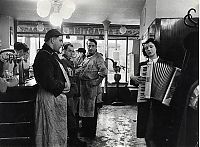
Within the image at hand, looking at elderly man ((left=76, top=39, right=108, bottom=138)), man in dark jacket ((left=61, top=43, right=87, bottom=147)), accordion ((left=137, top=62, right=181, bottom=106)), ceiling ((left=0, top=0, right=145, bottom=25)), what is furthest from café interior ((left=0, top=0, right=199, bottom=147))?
elderly man ((left=76, top=39, right=108, bottom=138))

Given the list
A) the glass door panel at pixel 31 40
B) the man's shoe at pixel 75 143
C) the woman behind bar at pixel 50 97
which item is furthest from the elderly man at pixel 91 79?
the glass door panel at pixel 31 40

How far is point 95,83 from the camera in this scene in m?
3.84

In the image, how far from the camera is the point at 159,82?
2660mm

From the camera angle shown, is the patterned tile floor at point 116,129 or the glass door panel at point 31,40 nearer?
the patterned tile floor at point 116,129

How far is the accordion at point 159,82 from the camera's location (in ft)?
7.92

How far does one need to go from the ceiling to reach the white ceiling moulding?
165 centimetres

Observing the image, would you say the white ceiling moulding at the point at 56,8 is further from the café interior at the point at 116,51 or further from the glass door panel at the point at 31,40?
the glass door panel at the point at 31,40

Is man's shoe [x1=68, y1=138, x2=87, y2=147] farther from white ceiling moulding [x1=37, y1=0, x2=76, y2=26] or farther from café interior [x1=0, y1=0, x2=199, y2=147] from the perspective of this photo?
white ceiling moulding [x1=37, y1=0, x2=76, y2=26]

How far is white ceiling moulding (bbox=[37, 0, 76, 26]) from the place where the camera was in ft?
13.5

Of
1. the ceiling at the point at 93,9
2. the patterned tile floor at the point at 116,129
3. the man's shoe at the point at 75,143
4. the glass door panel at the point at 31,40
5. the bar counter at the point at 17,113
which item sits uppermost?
the ceiling at the point at 93,9

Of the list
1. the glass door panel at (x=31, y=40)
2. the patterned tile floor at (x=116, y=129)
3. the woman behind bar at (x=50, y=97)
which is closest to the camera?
the woman behind bar at (x=50, y=97)

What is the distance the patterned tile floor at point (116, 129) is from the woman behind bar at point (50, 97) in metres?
1.04

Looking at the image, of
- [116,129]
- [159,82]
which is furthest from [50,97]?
[116,129]

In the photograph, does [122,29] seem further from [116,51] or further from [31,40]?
[31,40]
